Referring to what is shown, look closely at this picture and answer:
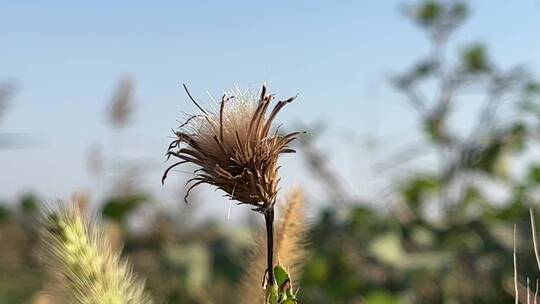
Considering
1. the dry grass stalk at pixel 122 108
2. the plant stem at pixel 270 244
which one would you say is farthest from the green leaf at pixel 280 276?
the dry grass stalk at pixel 122 108

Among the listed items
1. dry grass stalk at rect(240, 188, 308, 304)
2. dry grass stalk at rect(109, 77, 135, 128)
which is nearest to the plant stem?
dry grass stalk at rect(240, 188, 308, 304)

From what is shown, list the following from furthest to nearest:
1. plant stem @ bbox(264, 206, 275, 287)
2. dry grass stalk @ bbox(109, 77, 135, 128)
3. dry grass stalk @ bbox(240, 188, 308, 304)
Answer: dry grass stalk @ bbox(109, 77, 135, 128)
dry grass stalk @ bbox(240, 188, 308, 304)
plant stem @ bbox(264, 206, 275, 287)

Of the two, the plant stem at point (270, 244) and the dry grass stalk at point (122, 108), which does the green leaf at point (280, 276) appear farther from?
the dry grass stalk at point (122, 108)

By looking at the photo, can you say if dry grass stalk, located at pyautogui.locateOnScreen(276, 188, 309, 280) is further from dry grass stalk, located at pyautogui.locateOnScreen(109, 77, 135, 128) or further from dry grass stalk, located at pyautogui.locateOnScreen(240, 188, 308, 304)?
dry grass stalk, located at pyautogui.locateOnScreen(109, 77, 135, 128)

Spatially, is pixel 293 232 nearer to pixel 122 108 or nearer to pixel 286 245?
pixel 286 245

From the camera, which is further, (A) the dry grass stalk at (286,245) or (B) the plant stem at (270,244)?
(A) the dry grass stalk at (286,245)

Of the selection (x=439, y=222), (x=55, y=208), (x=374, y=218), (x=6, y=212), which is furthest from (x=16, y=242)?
(x=55, y=208)

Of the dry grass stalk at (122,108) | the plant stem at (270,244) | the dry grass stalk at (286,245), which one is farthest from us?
the dry grass stalk at (122,108)
